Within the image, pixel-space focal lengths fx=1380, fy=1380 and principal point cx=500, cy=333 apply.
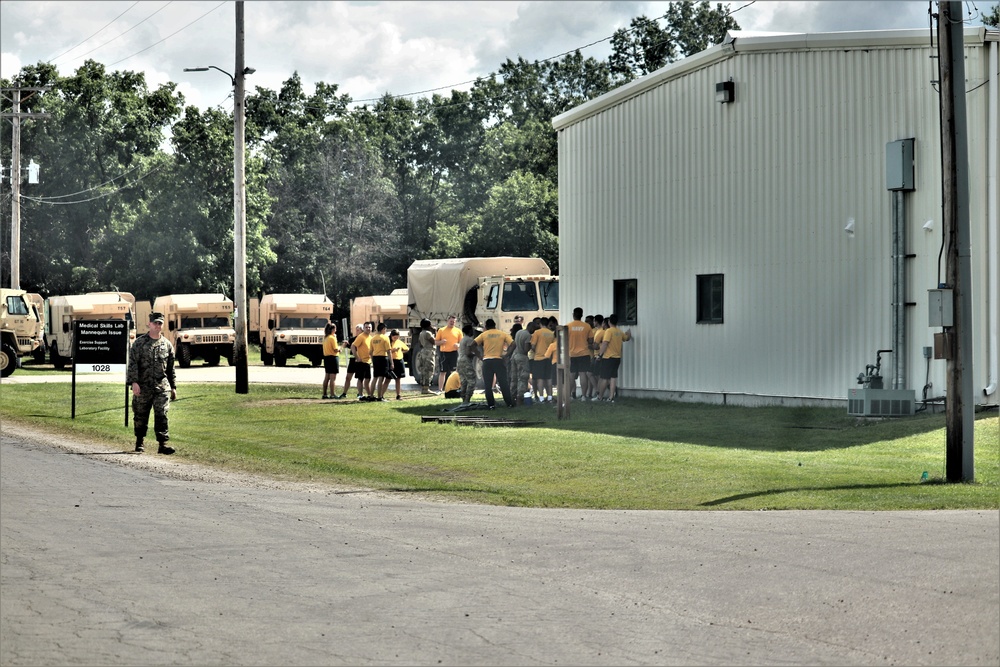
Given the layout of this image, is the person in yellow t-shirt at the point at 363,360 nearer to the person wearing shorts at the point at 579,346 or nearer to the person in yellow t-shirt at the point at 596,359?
the person wearing shorts at the point at 579,346

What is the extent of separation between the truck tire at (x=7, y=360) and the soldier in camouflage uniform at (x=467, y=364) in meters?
22.7

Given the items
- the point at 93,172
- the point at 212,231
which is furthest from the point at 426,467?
the point at 93,172

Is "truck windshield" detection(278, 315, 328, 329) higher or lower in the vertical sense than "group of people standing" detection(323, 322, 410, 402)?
higher

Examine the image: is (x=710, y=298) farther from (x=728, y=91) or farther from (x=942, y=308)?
(x=942, y=308)

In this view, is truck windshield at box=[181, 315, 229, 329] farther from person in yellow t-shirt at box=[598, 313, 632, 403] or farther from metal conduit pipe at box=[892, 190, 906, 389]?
metal conduit pipe at box=[892, 190, 906, 389]

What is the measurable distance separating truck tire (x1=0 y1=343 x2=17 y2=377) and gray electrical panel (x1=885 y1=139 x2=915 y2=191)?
30.8 metres

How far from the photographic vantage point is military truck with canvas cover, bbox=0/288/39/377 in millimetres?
45031

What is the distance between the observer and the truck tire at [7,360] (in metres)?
43.9

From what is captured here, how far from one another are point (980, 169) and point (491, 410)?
9.87 metres

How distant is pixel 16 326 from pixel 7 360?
2.12 m


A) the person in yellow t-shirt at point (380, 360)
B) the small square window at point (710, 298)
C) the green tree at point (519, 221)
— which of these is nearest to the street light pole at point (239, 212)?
the person in yellow t-shirt at point (380, 360)

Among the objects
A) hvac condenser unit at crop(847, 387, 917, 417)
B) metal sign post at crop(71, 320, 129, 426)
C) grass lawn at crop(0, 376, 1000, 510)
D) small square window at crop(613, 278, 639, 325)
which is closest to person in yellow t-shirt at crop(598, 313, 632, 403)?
grass lawn at crop(0, 376, 1000, 510)

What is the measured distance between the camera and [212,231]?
70.3m

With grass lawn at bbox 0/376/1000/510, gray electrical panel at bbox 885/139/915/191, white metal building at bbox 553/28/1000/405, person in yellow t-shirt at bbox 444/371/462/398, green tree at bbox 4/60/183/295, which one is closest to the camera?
grass lawn at bbox 0/376/1000/510
